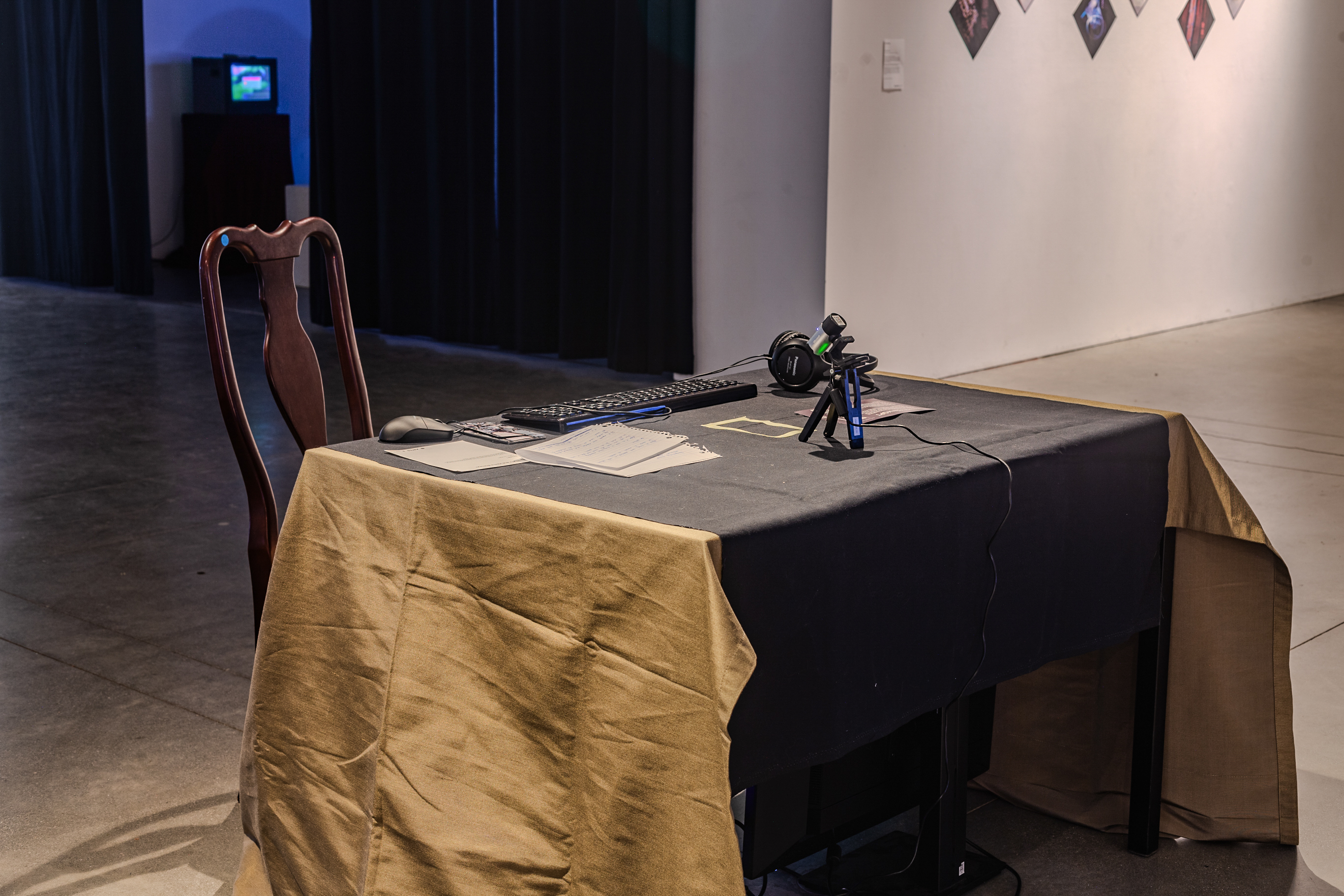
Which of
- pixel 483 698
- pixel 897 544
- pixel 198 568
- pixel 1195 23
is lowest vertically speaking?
pixel 198 568

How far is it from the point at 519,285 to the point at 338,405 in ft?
4.41

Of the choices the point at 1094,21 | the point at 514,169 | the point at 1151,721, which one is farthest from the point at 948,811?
the point at 1094,21

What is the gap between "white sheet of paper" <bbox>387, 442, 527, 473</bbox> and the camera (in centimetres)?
148

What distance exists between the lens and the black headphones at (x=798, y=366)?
6.31ft

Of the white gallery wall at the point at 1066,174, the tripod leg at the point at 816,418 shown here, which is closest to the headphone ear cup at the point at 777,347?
the tripod leg at the point at 816,418

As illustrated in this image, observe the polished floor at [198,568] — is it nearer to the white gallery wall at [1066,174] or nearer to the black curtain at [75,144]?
the white gallery wall at [1066,174]

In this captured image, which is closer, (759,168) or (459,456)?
(459,456)

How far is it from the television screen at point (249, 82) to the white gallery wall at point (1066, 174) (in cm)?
674

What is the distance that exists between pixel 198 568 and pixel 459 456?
1.91m

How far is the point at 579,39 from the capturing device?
5902 millimetres

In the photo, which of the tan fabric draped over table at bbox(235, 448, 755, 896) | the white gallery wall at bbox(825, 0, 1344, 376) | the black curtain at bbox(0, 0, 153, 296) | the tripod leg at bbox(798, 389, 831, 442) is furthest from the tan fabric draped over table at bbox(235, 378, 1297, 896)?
the black curtain at bbox(0, 0, 153, 296)

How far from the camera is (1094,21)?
6270 millimetres

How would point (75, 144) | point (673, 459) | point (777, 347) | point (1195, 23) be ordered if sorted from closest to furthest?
1. point (673, 459)
2. point (777, 347)
3. point (1195, 23)
4. point (75, 144)

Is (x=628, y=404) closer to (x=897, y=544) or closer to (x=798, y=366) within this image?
(x=798, y=366)
